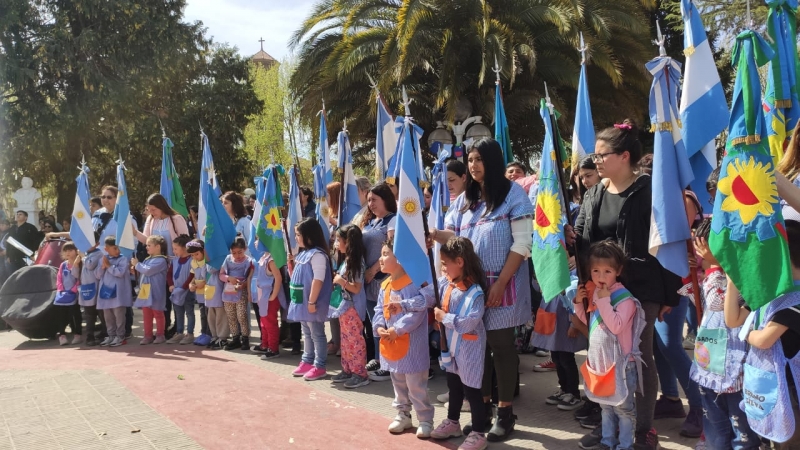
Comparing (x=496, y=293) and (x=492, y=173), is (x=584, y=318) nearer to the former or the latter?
(x=496, y=293)

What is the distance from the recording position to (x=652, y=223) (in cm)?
365

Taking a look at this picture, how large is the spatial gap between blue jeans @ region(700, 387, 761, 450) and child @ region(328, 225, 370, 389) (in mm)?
3220

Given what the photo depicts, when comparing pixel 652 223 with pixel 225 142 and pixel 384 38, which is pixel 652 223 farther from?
pixel 225 142

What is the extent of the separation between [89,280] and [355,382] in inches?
188

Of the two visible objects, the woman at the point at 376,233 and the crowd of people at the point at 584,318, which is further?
the woman at the point at 376,233

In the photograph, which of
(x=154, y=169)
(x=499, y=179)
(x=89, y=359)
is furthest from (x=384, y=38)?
(x=154, y=169)

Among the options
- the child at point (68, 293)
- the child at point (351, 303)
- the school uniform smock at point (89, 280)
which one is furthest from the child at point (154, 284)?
the child at point (351, 303)

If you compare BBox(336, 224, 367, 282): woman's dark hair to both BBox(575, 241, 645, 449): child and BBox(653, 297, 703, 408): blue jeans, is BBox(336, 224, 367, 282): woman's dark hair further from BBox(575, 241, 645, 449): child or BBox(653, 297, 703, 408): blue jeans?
BBox(653, 297, 703, 408): blue jeans

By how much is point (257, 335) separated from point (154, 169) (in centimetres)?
1771

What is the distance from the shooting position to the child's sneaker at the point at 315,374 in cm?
623

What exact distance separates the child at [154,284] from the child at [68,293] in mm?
1141

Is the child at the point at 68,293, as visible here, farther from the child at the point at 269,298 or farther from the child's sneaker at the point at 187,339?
the child at the point at 269,298

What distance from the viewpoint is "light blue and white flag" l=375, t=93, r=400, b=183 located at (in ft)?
23.7

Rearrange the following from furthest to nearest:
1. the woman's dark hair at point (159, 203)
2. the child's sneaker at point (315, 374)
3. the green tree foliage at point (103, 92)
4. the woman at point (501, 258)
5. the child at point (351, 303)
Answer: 1. the green tree foliage at point (103, 92)
2. the woman's dark hair at point (159, 203)
3. the child's sneaker at point (315, 374)
4. the child at point (351, 303)
5. the woman at point (501, 258)
